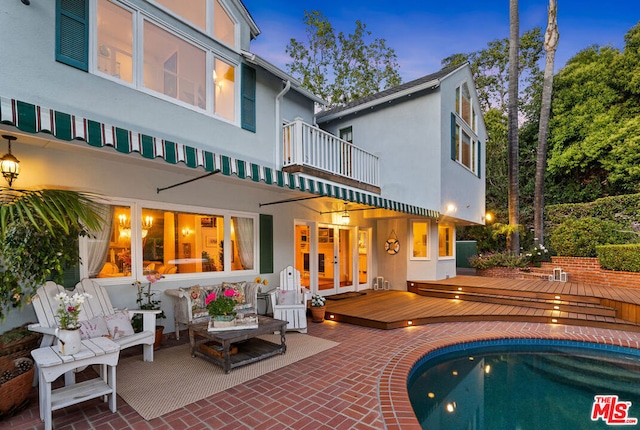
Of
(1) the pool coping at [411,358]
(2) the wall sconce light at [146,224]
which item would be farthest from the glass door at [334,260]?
(2) the wall sconce light at [146,224]

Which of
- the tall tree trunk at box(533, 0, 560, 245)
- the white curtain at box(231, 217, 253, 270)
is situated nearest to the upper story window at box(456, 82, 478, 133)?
the tall tree trunk at box(533, 0, 560, 245)

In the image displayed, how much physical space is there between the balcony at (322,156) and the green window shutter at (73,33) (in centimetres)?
456

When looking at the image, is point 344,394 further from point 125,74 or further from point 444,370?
point 125,74

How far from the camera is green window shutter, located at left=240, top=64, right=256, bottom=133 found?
7.93 m

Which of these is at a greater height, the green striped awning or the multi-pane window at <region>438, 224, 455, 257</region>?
the green striped awning

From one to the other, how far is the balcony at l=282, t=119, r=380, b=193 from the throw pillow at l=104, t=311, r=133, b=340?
5.09 meters

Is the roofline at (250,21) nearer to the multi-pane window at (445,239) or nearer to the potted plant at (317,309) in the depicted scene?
the potted plant at (317,309)

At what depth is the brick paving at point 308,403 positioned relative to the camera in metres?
3.69

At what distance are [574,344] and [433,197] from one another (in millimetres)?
5673

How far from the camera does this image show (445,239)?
1373 centimetres

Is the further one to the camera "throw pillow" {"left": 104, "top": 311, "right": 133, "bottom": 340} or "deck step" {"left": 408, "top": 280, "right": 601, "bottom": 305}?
"deck step" {"left": 408, "top": 280, "right": 601, "bottom": 305}

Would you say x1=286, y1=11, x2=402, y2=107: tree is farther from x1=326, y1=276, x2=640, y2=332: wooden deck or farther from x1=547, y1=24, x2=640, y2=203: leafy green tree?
x1=326, y1=276, x2=640, y2=332: wooden deck

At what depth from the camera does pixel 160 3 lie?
21.4 feet

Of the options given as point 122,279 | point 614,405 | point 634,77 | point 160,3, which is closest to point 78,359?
point 122,279
